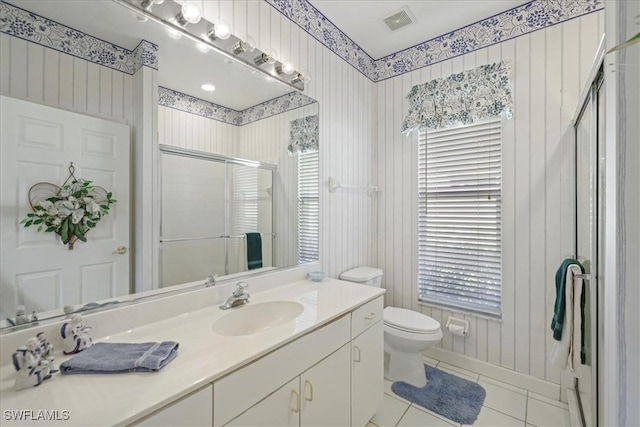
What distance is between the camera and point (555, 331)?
1.46 m

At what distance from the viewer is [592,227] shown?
1.15m

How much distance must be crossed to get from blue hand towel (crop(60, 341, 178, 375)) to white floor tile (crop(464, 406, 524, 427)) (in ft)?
5.83

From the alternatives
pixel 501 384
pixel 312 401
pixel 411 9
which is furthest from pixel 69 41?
pixel 501 384

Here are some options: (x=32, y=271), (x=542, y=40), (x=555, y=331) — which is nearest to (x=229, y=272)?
(x=32, y=271)

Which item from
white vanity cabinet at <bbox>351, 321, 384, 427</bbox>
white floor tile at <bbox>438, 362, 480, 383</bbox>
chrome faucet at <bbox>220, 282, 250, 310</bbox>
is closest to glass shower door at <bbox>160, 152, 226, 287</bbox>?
chrome faucet at <bbox>220, 282, 250, 310</bbox>

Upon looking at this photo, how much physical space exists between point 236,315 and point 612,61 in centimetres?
156

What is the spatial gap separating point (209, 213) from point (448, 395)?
6.36ft

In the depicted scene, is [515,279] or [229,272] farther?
[515,279]

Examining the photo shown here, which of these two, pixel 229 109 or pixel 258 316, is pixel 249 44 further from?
pixel 258 316

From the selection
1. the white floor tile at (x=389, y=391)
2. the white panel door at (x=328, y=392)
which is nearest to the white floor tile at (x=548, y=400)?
the white floor tile at (x=389, y=391)

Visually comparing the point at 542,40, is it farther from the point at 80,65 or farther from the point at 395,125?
the point at 80,65

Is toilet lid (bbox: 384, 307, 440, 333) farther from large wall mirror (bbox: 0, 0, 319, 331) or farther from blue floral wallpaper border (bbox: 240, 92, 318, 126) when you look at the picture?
Result: blue floral wallpaper border (bbox: 240, 92, 318, 126)

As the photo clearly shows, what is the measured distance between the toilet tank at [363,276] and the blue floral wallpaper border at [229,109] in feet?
4.31

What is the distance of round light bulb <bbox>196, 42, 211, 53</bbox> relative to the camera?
1.32 meters
